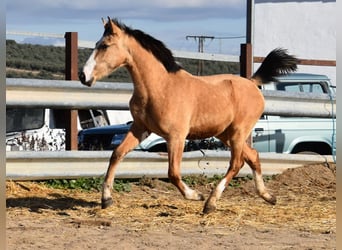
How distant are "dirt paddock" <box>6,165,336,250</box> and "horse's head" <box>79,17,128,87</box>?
1.46 m

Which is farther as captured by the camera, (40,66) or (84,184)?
(40,66)

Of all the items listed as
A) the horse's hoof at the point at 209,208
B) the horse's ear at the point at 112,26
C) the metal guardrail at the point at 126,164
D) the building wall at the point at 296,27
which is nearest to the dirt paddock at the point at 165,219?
the horse's hoof at the point at 209,208

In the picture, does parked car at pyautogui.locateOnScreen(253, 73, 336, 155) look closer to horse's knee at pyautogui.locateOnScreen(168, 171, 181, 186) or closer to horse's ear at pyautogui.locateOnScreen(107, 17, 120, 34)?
horse's knee at pyautogui.locateOnScreen(168, 171, 181, 186)

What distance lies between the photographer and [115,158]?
8.02m

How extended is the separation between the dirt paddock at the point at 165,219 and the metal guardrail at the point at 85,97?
1043 mm

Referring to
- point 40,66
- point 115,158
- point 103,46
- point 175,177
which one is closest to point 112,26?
point 103,46

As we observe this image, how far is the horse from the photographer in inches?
304

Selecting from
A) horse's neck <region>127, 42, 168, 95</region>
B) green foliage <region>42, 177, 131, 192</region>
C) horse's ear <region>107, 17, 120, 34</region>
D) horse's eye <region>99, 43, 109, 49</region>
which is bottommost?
green foliage <region>42, 177, 131, 192</region>

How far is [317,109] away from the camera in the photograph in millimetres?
11039

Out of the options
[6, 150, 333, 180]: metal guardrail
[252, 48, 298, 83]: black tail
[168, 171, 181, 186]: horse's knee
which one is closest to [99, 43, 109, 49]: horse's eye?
[168, 171, 181, 186]: horse's knee

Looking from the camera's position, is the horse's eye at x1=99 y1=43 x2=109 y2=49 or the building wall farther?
the building wall

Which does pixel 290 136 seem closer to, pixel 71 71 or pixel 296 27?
pixel 71 71

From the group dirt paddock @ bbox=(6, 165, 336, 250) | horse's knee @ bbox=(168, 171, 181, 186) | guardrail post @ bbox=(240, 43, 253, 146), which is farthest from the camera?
guardrail post @ bbox=(240, 43, 253, 146)

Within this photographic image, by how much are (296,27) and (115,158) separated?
19.4 metres
